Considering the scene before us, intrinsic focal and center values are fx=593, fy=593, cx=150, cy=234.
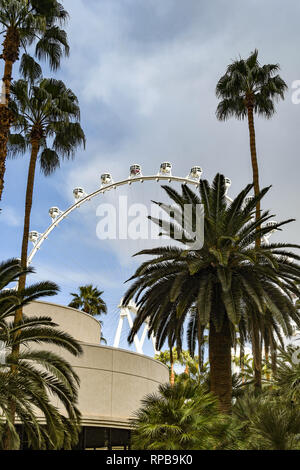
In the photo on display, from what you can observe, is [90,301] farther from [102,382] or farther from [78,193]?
[102,382]

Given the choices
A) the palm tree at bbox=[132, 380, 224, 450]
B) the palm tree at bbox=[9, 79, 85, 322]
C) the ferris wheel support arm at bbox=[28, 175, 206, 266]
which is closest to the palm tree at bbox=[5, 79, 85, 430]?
the palm tree at bbox=[9, 79, 85, 322]

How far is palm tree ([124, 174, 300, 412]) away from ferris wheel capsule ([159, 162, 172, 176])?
Answer: 28.6m

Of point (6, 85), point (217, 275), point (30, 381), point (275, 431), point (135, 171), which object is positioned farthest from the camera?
point (135, 171)

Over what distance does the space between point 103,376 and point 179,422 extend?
9.57 meters

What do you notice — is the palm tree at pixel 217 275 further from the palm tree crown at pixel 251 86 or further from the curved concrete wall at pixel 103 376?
the palm tree crown at pixel 251 86

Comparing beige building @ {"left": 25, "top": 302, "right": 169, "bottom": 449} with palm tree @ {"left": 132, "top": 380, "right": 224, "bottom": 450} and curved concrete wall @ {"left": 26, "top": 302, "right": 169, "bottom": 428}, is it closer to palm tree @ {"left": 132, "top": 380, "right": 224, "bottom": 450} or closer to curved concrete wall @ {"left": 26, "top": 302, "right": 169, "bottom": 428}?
curved concrete wall @ {"left": 26, "top": 302, "right": 169, "bottom": 428}

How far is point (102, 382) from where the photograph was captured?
25547 mm

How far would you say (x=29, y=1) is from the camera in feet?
77.2

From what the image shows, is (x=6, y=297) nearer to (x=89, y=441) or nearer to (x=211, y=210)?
(x=211, y=210)

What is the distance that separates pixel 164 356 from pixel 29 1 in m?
56.2

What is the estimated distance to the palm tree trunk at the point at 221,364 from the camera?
69.6 ft

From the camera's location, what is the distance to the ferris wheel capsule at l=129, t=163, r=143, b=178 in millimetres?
51750

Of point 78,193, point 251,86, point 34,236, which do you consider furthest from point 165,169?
point 251,86
